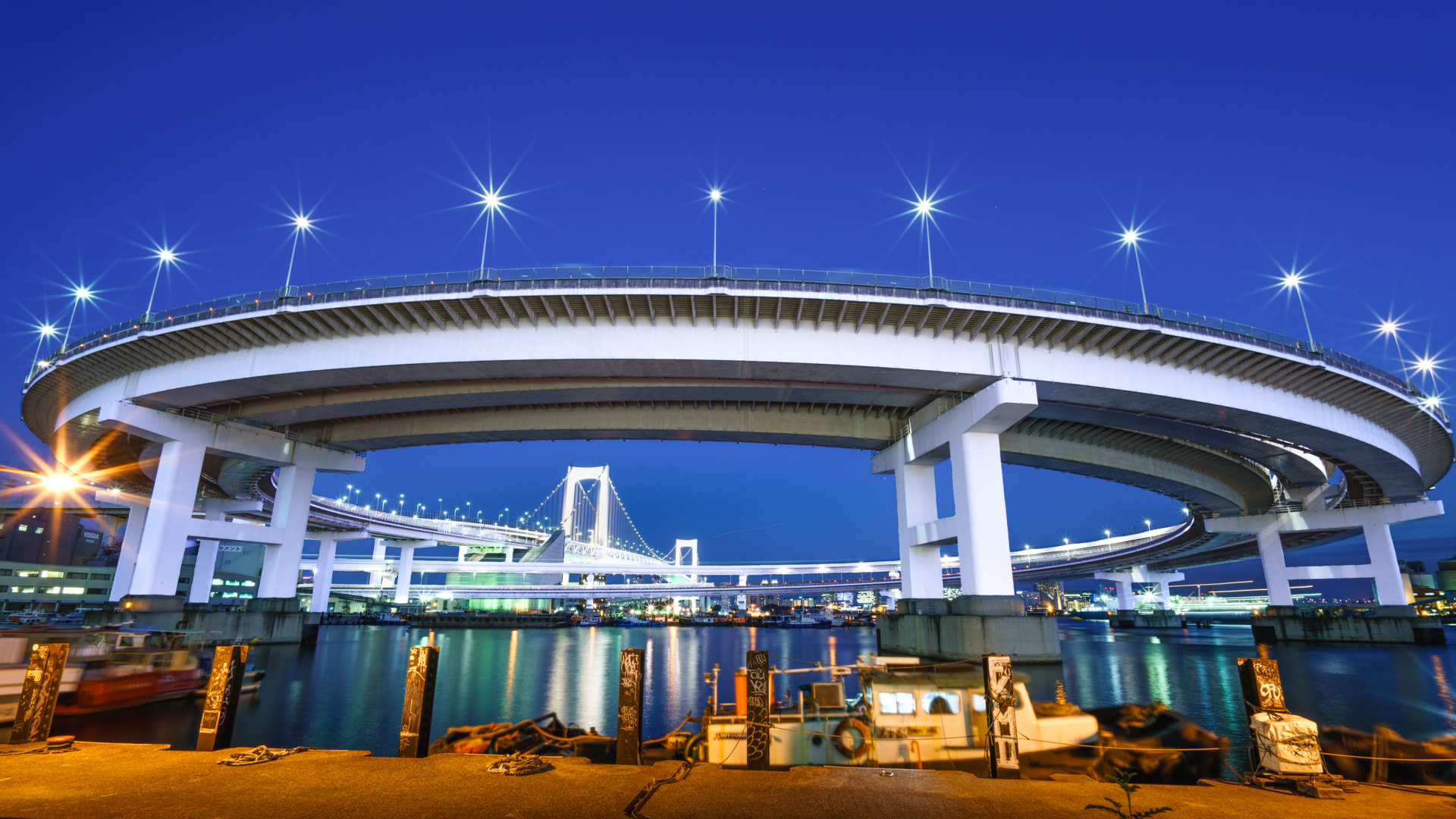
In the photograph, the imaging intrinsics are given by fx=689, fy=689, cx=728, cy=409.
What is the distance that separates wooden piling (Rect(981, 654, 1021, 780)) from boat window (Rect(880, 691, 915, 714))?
2902mm

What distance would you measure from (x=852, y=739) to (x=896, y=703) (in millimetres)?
1156

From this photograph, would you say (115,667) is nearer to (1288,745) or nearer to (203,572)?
(1288,745)

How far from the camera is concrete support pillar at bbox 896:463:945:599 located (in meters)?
41.2

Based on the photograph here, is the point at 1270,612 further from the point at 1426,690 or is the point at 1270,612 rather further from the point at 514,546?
the point at 514,546

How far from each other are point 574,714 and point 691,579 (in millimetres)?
157178

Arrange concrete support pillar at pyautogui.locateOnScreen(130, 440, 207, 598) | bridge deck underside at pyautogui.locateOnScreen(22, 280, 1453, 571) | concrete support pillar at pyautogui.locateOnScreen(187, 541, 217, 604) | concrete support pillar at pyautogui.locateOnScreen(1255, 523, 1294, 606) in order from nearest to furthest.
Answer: bridge deck underside at pyautogui.locateOnScreen(22, 280, 1453, 571), concrete support pillar at pyautogui.locateOnScreen(130, 440, 207, 598), concrete support pillar at pyautogui.locateOnScreen(187, 541, 217, 604), concrete support pillar at pyautogui.locateOnScreen(1255, 523, 1294, 606)

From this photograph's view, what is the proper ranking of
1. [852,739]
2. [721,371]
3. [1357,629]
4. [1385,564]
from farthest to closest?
[1357,629]
[1385,564]
[721,371]
[852,739]

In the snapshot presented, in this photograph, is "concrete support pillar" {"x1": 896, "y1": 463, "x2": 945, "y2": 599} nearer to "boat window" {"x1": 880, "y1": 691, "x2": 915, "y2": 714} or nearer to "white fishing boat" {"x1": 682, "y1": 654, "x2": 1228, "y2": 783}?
"white fishing boat" {"x1": 682, "y1": 654, "x2": 1228, "y2": 783}

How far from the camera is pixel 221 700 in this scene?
461 inches

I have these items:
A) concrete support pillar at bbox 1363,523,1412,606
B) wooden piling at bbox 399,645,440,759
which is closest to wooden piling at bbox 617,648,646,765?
wooden piling at bbox 399,645,440,759

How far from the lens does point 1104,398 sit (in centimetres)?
3475

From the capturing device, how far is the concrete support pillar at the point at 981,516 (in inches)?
1313

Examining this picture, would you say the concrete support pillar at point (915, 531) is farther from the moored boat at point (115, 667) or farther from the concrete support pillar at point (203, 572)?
the concrete support pillar at point (203, 572)

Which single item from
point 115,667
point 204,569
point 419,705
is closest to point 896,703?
point 419,705
